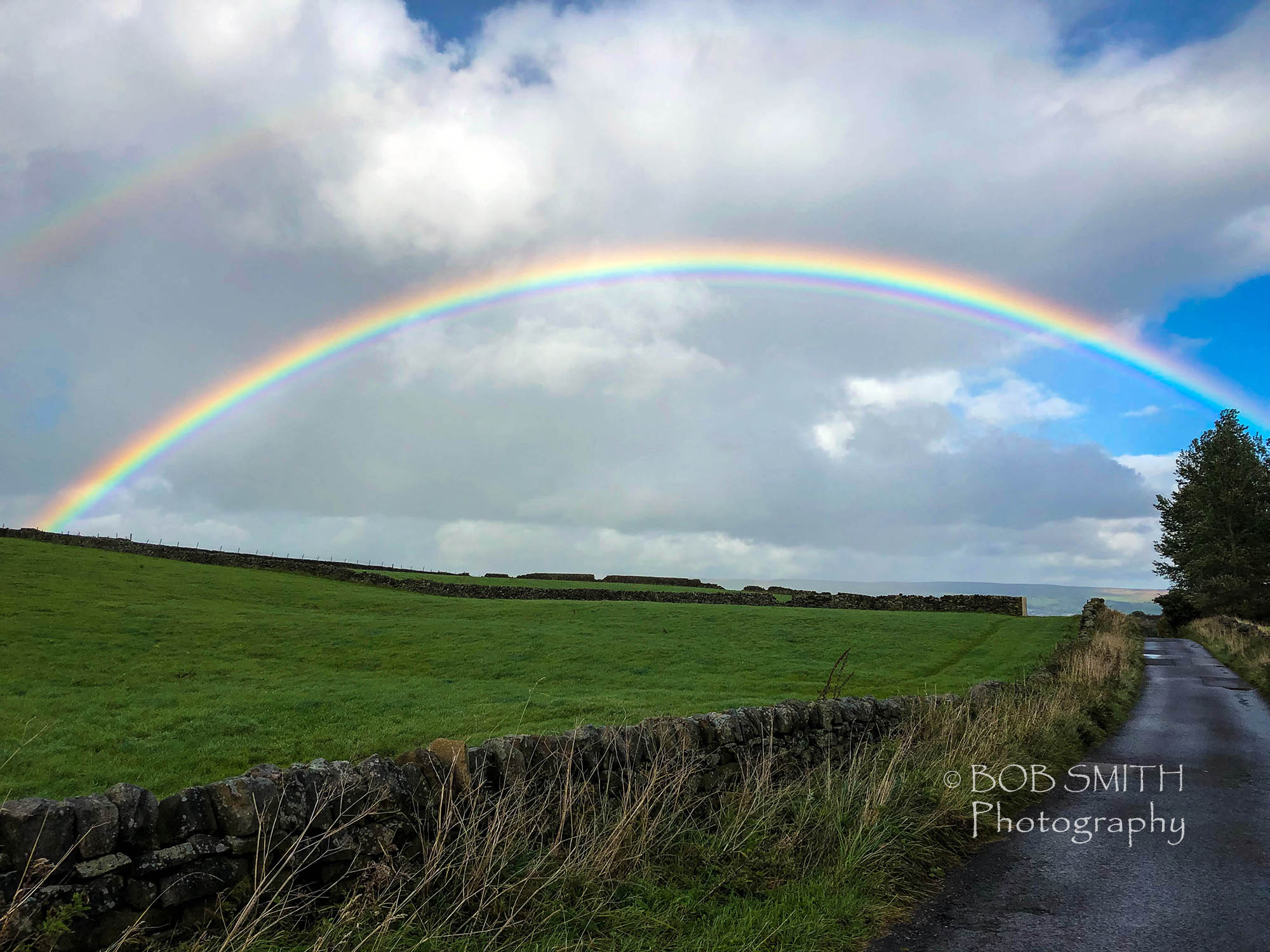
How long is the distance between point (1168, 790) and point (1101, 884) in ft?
17.4

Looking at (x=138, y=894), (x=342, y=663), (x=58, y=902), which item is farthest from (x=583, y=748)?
(x=342, y=663)

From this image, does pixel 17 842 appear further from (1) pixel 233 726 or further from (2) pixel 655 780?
(1) pixel 233 726

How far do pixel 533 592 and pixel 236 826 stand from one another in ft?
164

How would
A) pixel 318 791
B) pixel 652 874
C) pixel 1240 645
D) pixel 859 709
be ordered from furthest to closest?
pixel 1240 645 → pixel 859 709 → pixel 652 874 → pixel 318 791

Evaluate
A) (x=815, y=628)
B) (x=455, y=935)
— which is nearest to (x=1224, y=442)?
(x=815, y=628)

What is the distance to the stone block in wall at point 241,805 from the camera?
217 inches

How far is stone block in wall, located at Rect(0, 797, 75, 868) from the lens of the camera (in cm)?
468

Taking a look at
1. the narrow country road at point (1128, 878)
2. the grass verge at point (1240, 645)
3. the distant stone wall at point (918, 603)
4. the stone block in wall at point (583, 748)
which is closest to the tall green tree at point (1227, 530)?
the grass verge at point (1240, 645)

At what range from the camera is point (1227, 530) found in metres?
63.5

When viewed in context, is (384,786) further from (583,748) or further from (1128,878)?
(1128,878)

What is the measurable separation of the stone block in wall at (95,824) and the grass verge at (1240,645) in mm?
28333

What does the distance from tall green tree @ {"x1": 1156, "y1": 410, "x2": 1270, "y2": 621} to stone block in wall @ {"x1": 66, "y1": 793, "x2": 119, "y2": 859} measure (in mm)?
74840

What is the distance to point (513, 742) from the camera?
748 cm

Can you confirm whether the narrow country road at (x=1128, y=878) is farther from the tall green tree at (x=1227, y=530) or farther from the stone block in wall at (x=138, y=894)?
the tall green tree at (x=1227, y=530)
